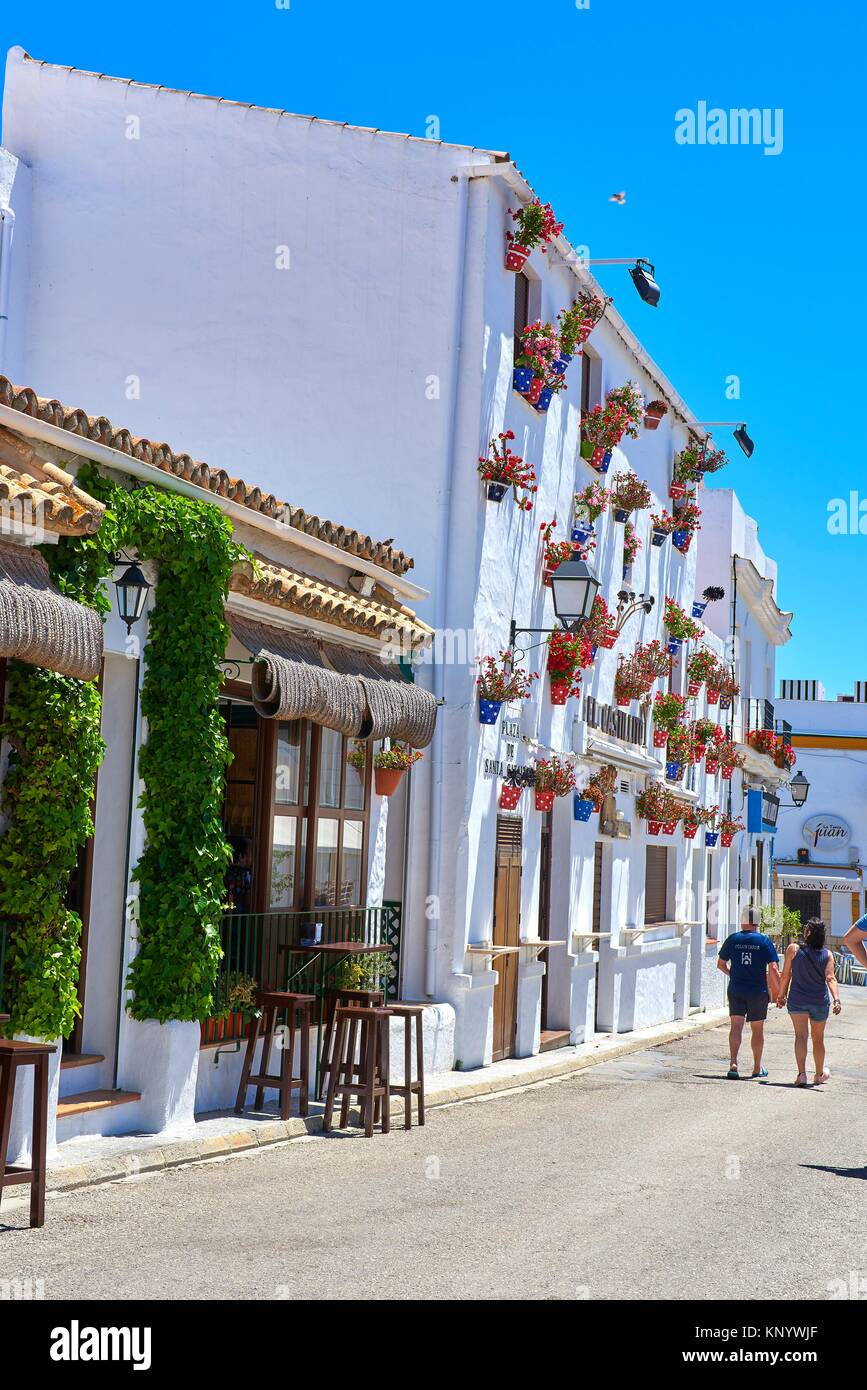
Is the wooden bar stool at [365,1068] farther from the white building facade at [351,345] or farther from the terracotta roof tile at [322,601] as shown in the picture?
the white building facade at [351,345]

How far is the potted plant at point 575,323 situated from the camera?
1758cm

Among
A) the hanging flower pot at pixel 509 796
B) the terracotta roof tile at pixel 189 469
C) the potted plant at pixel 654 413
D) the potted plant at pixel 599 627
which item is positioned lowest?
the hanging flower pot at pixel 509 796

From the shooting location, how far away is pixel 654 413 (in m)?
23.0

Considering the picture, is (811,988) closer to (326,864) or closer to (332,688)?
(326,864)

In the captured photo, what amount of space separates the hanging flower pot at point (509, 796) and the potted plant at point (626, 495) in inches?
219

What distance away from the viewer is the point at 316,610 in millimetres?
12242

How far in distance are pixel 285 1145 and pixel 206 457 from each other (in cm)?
770

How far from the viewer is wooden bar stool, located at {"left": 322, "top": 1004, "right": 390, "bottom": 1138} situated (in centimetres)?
1127

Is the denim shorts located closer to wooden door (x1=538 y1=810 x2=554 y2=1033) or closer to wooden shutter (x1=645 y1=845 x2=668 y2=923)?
wooden door (x1=538 y1=810 x2=554 y2=1033)

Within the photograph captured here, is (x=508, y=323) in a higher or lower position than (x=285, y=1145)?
higher

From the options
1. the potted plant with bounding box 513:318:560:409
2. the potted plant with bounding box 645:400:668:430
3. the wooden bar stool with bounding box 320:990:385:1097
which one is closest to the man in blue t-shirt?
the wooden bar stool with bounding box 320:990:385:1097

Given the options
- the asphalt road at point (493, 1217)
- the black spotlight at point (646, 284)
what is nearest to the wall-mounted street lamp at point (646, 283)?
the black spotlight at point (646, 284)
